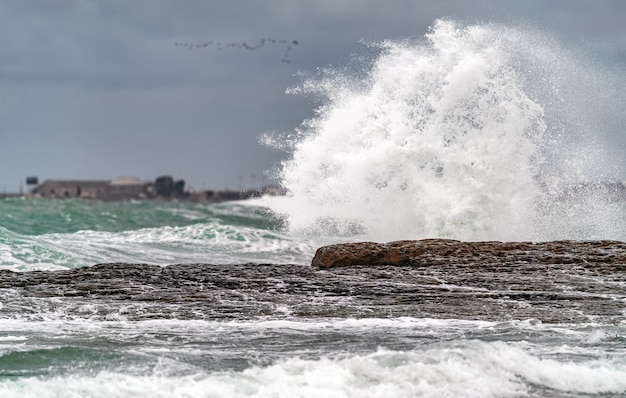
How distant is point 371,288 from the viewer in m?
12.0

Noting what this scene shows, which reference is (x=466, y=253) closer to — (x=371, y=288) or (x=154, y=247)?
(x=371, y=288)

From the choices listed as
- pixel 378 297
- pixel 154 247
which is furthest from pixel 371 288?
pixel 154 247

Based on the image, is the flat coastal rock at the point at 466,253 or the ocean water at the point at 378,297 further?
the flat coastal rock at the point at 466,253

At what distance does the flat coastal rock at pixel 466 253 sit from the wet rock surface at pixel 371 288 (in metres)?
A: 0.01

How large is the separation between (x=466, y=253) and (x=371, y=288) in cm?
235

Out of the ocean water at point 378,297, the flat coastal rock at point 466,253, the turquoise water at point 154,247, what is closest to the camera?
the ocean water at point 378,297

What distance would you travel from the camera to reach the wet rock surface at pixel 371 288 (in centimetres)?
1070

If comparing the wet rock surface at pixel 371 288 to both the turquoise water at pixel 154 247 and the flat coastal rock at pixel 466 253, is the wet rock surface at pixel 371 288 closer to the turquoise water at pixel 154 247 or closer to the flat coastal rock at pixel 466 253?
the flat coastal rock at pixel 466 253

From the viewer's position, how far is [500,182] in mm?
21531

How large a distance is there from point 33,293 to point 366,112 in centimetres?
1309

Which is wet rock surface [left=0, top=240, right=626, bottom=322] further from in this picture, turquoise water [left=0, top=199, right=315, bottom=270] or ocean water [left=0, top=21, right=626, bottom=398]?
turquoise water [left=0, top=199, right=315, bottom=270]

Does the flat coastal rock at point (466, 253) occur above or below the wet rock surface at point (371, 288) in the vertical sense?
above

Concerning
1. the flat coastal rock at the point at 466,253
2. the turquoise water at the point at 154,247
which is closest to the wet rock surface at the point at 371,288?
the flat coastal rock at the point at 466,253

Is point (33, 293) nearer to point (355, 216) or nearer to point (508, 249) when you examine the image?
point (508, 249)
